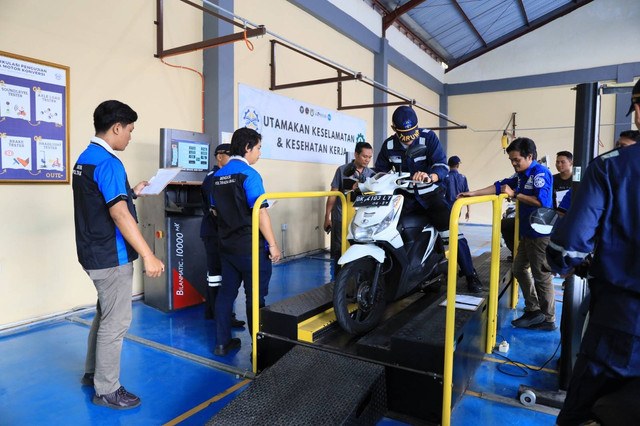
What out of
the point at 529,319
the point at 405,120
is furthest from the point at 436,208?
the point at 529,319

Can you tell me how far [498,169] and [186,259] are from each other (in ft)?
37.5

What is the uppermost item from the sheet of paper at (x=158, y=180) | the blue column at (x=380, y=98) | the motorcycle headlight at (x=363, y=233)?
the blue column at (x=380, y=98)

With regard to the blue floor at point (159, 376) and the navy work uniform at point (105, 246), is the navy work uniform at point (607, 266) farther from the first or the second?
the navy work uniform at point (105, 246)

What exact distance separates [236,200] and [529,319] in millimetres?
2861

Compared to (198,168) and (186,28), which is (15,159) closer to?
(198,168)

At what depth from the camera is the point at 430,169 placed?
3439mm

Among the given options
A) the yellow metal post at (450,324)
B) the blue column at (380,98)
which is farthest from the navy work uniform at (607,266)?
the blue column at (380,98)

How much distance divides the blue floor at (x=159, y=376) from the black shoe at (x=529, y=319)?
9 cm

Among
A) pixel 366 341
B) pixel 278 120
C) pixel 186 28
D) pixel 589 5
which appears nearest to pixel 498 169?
pixel 589 5

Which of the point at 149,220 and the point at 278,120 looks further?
the point at 278,120

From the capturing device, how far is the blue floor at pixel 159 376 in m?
2.36

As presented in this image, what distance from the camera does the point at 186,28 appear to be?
5109mm

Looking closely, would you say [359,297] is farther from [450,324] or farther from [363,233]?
[450,324]

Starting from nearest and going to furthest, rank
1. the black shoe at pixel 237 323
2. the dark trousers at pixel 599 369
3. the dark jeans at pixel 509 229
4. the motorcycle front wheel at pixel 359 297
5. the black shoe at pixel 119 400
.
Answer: the dark trousers at pixel 599 369 → the black shoe at pixel 119 400 → the motorcycle front wheel at pixel 359 297 → the black shoe at pixel 237 323 → the dark jeans at pixel 509 229
